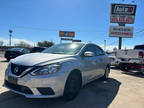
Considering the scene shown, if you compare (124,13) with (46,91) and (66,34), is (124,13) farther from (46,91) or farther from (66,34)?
(66,34)

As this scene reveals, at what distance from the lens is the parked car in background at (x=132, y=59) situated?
7164mm

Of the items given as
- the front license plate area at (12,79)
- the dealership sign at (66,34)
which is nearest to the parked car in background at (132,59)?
the front license plate area at (12,79)

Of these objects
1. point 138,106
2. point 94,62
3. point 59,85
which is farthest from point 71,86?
point 138,106

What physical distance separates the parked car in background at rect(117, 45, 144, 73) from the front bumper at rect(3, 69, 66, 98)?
6.13 metres

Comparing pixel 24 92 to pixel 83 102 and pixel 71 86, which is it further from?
pixel 83 102

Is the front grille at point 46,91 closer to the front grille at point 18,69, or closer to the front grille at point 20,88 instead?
the front grille at point 20,88

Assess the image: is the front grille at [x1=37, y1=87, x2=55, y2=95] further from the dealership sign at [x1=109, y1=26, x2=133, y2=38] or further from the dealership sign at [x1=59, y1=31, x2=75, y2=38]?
the dealership sign at [x1=59, y1=31, x2=75, y2=38]

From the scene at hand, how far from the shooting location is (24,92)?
8.86 ft

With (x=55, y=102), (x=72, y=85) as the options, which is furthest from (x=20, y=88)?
(x=72, y=85)

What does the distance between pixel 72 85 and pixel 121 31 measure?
17.2 meters

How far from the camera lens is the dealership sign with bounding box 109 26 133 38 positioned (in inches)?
718

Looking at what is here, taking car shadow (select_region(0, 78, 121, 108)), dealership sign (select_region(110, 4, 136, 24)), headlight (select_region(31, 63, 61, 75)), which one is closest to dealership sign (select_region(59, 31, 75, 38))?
dealership sign (select_region(110, 4, 136, 24))

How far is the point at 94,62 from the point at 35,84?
91.6 inches

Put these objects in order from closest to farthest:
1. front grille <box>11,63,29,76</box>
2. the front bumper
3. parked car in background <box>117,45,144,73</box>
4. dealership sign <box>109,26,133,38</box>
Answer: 1. the front bumper
2. front grille <box>11,63,29,76</box>
3. parked car in background <box>117,45,144,73</box>
4. dealership sign <box>109,26,133,38</box>
